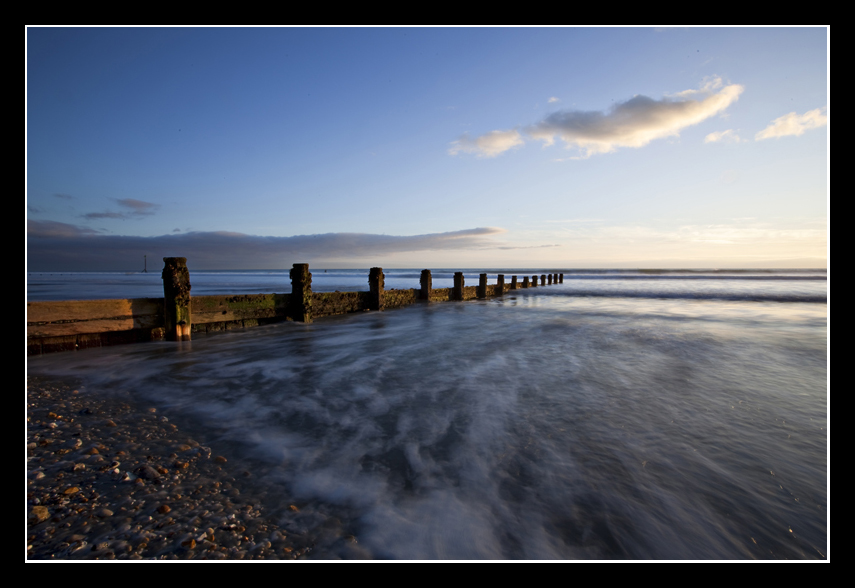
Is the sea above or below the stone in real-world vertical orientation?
below

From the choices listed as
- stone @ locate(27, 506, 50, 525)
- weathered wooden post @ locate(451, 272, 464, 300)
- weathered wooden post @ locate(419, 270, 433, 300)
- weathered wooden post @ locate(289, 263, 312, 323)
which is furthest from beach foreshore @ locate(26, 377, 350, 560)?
weathered wooden post @ locate(451, 272, 464, 300)

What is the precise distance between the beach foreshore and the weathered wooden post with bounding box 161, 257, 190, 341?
4.68 metres

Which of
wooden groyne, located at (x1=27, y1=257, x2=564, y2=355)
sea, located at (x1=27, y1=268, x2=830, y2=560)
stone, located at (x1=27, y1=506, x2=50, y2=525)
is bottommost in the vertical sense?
sea, located at (x1=27, y1=268, x2=830, y2=560)

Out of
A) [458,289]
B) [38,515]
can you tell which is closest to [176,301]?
[38,515]

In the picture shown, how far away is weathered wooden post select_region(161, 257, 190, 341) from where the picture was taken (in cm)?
765

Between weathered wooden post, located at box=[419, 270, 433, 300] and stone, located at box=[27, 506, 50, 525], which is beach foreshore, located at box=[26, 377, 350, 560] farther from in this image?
weathered wooden post, located at box=[419, 270, 433, 300]

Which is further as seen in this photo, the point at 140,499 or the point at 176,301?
the point at 176,301

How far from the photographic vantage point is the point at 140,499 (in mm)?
2295

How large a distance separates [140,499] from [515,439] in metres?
2.93

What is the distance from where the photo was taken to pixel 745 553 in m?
2.10

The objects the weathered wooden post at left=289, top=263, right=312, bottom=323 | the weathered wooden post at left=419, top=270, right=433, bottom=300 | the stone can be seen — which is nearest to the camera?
the stone

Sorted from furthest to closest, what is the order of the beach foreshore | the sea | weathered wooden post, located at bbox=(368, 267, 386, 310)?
weathered wooden post, located at bbox=(368, 267, 386, 310), the sea, the beach foreshore

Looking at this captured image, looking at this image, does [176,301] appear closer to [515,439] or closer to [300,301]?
[300,301]
